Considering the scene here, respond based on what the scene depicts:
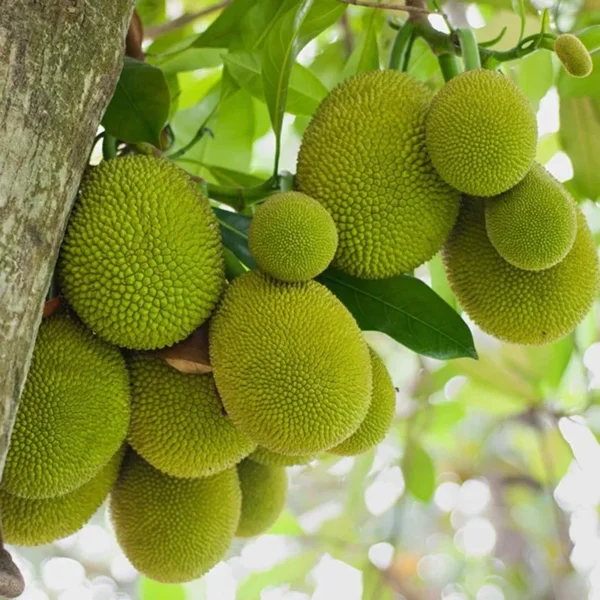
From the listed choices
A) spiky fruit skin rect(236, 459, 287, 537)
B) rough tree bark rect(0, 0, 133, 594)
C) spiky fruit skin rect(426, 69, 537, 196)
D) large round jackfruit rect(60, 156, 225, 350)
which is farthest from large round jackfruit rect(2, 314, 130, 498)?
spiky fruit skin rect(426, 69, 537, 196)

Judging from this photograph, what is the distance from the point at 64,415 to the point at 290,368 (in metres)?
0.21

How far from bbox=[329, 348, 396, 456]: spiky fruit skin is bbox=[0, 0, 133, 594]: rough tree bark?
35 centimetres

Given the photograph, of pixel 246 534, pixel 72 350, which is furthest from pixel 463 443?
pixel 72 350

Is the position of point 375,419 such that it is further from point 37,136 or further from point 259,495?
point 37,136

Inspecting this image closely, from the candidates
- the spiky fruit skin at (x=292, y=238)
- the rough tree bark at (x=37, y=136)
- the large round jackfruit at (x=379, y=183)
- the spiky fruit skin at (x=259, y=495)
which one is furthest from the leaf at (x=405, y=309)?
the rough tree bark at (x=37, y=136)

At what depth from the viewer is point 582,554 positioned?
2.22m

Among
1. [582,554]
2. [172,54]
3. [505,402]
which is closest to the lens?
[172,54]

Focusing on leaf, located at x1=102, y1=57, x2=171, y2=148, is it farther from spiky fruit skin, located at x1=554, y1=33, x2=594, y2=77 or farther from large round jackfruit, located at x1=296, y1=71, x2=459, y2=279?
spiky fruit skin, located at x1=554, y1=33, x2=594, y2=77

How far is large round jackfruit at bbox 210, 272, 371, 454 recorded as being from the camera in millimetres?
741

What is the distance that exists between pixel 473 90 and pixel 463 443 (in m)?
1.75

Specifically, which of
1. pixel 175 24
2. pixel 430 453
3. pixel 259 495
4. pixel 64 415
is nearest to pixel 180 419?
pixel 64 415

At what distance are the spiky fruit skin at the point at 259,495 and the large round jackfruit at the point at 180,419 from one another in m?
0.19

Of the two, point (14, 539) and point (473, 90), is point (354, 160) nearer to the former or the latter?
point (473, 90)

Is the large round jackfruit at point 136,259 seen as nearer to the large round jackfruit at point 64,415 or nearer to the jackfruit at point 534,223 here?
the large round jackfruit at point 64,415
